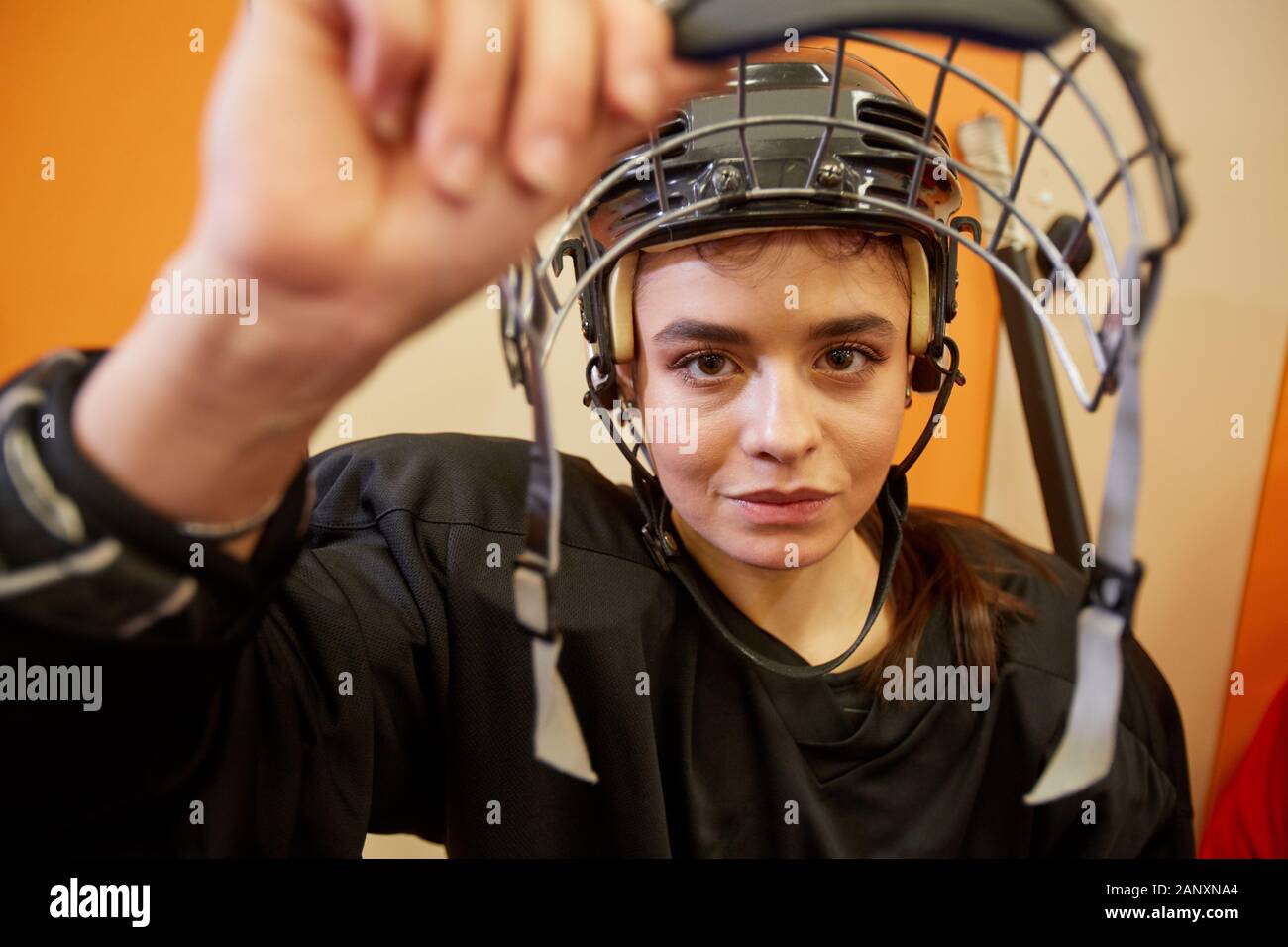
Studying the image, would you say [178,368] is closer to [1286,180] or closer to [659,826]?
[659,826]

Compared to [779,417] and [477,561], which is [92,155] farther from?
[779,417]

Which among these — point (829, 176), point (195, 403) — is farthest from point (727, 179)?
point (195, 403)

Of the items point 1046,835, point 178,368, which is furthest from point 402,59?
point 1046,835

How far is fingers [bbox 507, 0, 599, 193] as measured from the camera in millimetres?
316

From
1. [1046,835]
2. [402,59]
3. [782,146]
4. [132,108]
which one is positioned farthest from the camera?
[132,108]

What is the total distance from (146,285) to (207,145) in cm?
85

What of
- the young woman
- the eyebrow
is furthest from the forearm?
the eyebrow

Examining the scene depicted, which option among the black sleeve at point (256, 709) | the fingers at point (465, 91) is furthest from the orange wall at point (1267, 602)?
the fingers at point (465, 91)

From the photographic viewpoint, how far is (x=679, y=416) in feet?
2.19

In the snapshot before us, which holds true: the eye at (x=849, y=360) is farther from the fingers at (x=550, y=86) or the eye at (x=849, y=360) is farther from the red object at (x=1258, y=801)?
the red object at (x=1258, y=801)

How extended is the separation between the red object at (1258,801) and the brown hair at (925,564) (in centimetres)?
45

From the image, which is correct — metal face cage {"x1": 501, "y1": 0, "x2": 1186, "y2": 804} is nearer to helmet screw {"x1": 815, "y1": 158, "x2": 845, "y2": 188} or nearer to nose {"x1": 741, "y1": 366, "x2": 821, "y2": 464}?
helmet screw {"x1": 815, "y1": 158, "x2": 845, "y2": 188}

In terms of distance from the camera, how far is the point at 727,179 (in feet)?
1.98

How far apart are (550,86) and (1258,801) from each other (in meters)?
1.23
